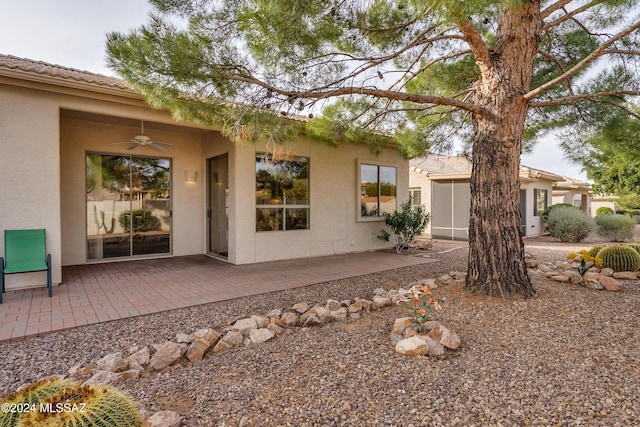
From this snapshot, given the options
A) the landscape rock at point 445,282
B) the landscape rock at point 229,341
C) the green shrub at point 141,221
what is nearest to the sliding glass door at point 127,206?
the green shrub at point 141,221

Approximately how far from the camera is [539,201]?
623 inches

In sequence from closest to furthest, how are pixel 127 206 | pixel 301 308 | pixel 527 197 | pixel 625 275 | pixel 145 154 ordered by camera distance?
pixel 301 308 → pixel 625 275 → pixel 127 206 → pixel 145 154 → pixel 527 197

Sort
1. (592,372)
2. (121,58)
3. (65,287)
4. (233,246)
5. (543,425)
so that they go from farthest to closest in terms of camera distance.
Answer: (233,246)
(65,287)
(121,58)
(592,372)
(543,425)

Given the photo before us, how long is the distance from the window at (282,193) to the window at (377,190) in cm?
191

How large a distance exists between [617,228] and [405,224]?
34.3 feet

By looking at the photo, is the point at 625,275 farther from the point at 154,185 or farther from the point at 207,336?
the point at 154,185

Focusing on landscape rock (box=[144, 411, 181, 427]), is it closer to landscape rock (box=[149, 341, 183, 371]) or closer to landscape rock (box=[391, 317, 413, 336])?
landscape rock (box=[149, 341, 183, 371])

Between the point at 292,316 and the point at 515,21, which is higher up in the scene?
the point at 515,21

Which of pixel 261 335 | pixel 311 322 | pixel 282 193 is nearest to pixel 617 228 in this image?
pixel 282 193

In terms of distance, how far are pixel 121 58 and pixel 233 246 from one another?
14.4 ft

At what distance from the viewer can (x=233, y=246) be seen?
7.25m

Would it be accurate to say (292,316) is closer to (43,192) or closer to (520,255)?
(520,255)

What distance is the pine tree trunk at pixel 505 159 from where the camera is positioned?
4.56 m

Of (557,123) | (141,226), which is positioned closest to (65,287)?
(141,226)
